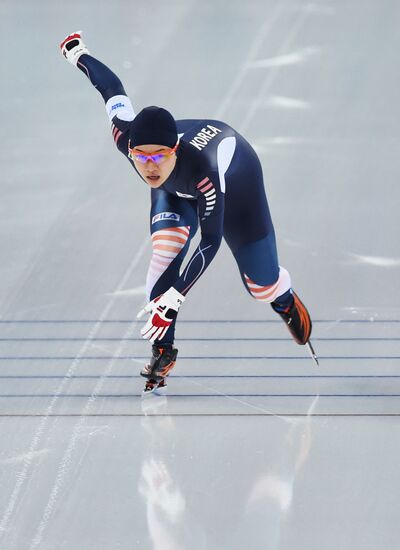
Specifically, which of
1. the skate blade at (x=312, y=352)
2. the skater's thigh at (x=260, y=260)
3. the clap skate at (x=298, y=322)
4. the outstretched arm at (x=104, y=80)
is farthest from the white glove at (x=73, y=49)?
the skate blade at (x=312, y=352)

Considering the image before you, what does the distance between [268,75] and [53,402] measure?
185 inches

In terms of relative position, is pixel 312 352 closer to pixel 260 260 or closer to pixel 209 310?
pixel 260 260

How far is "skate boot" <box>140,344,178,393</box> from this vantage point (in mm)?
4965

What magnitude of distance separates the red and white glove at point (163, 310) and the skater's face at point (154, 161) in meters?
0.45

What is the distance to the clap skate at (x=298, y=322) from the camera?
203 inches

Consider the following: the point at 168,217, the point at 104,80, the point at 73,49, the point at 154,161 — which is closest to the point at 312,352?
the point at 168,217

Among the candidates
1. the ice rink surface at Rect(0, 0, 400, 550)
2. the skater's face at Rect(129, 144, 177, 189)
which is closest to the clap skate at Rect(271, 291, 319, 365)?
the ice rink surface at Rect(0, 0, 400, 550)

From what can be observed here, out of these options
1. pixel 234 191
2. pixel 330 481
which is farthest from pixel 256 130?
pixel 330 481

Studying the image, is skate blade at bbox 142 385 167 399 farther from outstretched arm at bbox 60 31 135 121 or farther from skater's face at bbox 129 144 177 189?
outstretched arm at bbox 60 31 135 121

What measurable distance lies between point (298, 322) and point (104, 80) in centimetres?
142

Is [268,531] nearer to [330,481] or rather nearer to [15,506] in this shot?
[330,481]

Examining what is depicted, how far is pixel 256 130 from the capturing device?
315 inches

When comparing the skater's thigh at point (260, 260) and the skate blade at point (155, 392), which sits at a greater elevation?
the skater's thigh at point (260, 260)

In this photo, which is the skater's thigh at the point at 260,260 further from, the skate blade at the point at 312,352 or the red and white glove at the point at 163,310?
the red and white glove at the point at 163,310
